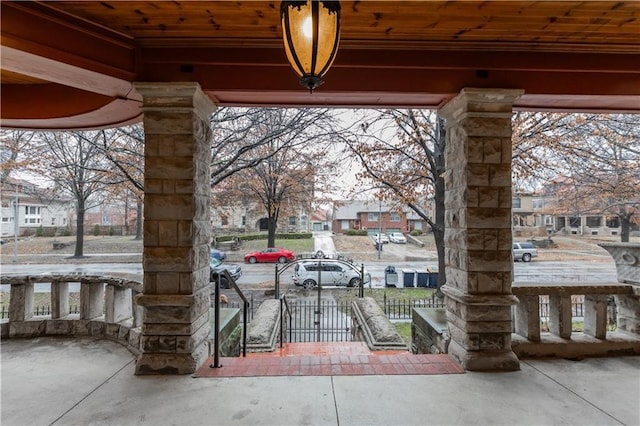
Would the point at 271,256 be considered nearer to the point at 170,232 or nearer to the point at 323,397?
the point at 170,232

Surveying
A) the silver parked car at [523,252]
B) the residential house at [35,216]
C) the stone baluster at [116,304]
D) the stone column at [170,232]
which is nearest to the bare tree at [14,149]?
the residential house at [35,216]

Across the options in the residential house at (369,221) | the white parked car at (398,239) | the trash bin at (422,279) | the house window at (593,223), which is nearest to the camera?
the trash bin at (422,279)

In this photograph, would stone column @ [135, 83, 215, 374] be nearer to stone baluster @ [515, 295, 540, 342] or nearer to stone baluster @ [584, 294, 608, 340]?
stone baluster @ [515, 295, 540, 342]

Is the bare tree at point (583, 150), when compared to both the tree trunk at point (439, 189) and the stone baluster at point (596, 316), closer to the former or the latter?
the tree trunk at point (439, 189)

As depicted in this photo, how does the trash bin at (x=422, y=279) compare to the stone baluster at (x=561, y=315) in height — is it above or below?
below

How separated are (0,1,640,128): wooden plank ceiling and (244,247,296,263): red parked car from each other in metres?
12.3

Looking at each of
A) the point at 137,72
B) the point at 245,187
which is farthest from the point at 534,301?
the point at 245,187

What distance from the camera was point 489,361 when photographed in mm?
2861

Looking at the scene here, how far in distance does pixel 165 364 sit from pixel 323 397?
4.78 ft

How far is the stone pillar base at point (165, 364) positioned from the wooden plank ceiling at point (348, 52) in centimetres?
251

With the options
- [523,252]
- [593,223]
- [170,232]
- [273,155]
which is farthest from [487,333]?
[593,223]

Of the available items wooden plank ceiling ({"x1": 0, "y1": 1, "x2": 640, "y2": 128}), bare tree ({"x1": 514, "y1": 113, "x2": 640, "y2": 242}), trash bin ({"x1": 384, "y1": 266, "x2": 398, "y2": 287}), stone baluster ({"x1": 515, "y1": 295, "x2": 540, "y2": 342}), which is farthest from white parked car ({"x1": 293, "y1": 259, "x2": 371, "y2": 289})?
wooden plank ceiling ({"x1": 0, "y1": 1, "x2": 640, "y2": 128})

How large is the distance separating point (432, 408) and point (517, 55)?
324 centimetres

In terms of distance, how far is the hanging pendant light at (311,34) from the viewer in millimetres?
1699
